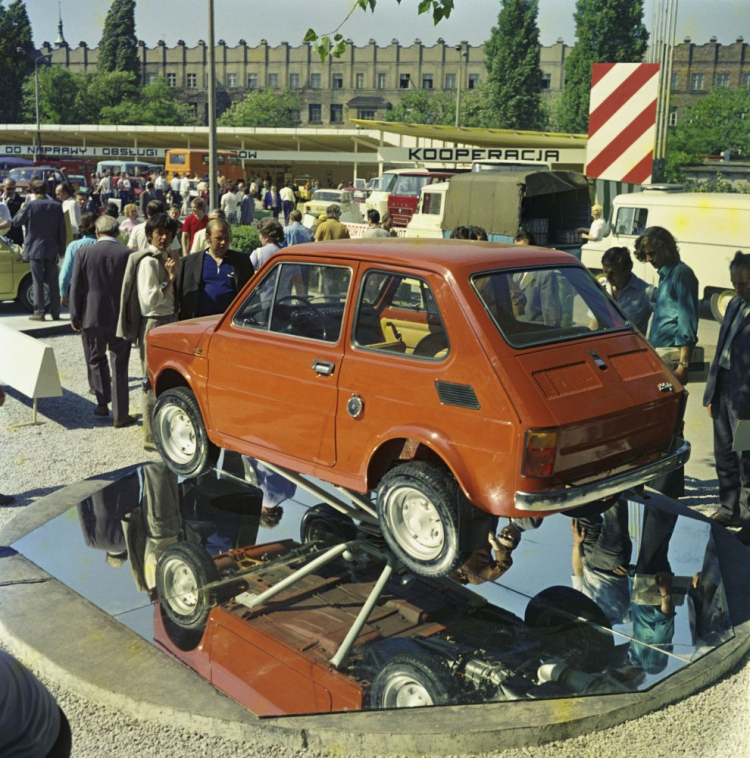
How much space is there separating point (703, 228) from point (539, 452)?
14.9 m

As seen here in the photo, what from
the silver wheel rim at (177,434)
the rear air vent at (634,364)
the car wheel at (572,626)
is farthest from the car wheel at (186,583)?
the rear air vent at (634,364)

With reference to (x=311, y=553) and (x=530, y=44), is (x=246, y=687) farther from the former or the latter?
(x=530, y=44)

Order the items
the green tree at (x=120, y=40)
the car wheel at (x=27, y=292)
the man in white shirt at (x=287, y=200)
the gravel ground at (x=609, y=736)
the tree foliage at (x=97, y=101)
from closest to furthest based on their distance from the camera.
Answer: the gravel ground at (x=609, y=736)
the car wheel at (x=27, y=292)
the man in white shirt at (x=287, y=200)
the tree foliage at (x=97, y=101)
the green tree at (x=120, y=40)

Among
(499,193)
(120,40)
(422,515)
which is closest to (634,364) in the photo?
(422,515)

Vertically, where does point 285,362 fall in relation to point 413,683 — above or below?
above

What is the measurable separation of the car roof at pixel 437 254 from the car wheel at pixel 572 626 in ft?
6.09

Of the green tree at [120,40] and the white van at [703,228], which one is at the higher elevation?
the green tree at [120,40]

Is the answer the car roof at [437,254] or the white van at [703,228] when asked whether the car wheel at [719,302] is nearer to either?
the white van at [703,228]

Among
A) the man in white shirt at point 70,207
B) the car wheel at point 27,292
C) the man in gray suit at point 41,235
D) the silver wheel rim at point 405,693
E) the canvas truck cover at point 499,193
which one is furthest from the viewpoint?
the canvas truck cover at point 499,193

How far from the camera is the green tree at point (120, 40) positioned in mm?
119000

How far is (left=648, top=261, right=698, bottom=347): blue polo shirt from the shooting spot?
7.19 m

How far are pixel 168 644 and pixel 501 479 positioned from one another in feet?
6.13

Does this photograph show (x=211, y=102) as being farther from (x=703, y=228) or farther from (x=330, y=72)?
(x=330, y=72)

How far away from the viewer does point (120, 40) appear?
11994 cm
